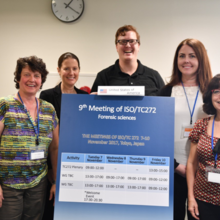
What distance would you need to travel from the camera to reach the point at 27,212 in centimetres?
158

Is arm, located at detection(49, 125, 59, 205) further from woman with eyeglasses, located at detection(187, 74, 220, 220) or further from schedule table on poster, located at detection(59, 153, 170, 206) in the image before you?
woman with eyeglasses, located at detection(187, 74, 220, 220)

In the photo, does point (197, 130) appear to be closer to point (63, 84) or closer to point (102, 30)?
point (63, 84)

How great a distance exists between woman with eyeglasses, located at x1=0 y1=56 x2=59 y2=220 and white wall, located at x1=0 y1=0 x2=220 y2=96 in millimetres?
1591

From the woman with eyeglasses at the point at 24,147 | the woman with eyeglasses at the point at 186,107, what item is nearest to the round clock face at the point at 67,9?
the woman with eyeglasses at the point at 24,147

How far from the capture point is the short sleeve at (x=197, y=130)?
146 centimetres

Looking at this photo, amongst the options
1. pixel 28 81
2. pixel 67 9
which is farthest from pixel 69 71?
pixel 67 9

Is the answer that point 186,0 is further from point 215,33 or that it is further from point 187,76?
point 187,76

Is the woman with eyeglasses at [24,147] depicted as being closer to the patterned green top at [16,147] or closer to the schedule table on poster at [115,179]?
the patterned green top at [16,147]

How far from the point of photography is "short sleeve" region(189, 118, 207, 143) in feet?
4.77

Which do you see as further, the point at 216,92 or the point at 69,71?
the point at 69,71

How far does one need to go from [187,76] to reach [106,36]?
185 centimetres

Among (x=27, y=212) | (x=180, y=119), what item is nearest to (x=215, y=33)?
(x=180, y=119)

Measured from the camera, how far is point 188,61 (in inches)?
63.8

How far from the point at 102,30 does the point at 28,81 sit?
1.93 m
